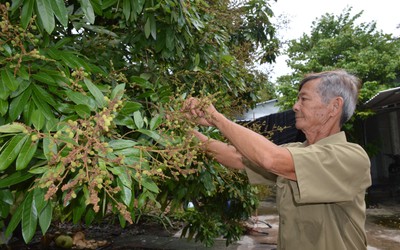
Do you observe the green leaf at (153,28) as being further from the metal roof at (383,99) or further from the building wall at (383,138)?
the building wall at (383,138)

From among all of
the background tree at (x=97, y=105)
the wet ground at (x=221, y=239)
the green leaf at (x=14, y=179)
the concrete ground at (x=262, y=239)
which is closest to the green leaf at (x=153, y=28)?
the background tree at (x=97, y=105)

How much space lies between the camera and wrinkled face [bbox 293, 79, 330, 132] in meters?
1.57

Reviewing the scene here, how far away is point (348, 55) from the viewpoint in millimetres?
12531

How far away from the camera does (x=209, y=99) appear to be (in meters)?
1.42

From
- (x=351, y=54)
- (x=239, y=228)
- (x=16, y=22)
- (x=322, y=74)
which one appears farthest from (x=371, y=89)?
(x=16, y=22)

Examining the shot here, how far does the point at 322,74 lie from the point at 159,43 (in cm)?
78

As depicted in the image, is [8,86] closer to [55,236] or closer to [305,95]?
[305,95]

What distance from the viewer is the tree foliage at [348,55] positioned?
11305 millimetres

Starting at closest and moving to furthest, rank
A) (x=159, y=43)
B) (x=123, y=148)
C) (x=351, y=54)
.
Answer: (x=123, y=148)
(x=159, y=43)
(x=351, y=54)

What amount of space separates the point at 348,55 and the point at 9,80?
41.8 feet

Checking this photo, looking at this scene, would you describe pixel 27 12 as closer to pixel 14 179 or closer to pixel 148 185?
pixel 14 179

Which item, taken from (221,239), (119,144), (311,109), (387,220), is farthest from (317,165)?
(387,220)

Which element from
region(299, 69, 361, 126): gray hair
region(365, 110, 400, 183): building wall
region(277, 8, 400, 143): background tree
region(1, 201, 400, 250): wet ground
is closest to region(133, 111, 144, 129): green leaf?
region(299, 69, 361, 126): gray hair

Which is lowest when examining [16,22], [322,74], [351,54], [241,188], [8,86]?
[241,188]
